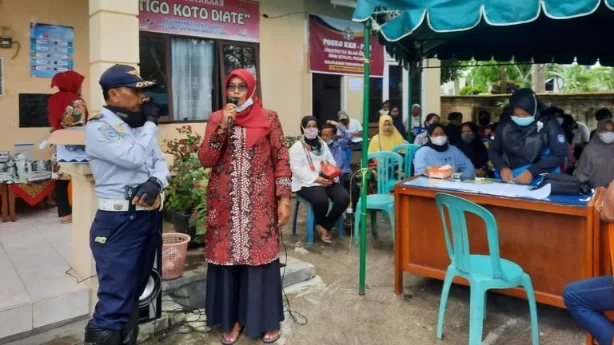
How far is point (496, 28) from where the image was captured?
6184 millimetres

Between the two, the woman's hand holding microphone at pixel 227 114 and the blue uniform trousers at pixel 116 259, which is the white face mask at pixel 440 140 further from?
the blue uniform trousers at pixel 116 259

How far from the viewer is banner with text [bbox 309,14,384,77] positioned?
8414 millimetres

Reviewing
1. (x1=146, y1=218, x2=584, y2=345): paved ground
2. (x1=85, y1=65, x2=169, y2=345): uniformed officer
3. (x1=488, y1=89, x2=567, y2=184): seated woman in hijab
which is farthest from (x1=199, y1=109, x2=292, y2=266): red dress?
(x1=488, y1=89, x2=567, y2=184): seated woman in hijab

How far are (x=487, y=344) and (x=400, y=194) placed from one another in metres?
1.26

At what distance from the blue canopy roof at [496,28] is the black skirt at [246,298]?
6.92 ft

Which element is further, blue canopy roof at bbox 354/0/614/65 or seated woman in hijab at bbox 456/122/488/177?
seated woman in hijab at bbox 456/122/488/177

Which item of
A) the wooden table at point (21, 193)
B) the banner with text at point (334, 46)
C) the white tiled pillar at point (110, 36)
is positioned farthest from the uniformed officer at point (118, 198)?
the banner with text at point (334, 46)

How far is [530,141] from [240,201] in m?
2.73

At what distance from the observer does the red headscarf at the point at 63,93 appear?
4863 millimetres

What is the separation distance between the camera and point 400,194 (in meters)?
3.90

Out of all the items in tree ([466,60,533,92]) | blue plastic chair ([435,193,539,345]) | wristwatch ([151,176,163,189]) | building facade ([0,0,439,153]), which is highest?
tree ([466,60,533,92])

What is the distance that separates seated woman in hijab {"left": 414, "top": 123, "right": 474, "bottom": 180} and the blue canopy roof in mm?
1058

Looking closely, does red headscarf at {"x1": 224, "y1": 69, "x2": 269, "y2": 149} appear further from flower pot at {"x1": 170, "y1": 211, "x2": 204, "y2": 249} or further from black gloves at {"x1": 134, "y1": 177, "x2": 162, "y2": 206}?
flower pot at {"x1": 170, "y1": 211, "x2": 204, "y2": 249}

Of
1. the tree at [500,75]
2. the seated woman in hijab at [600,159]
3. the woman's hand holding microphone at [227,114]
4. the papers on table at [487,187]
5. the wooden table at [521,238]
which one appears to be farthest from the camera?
the tree at [500,75]
